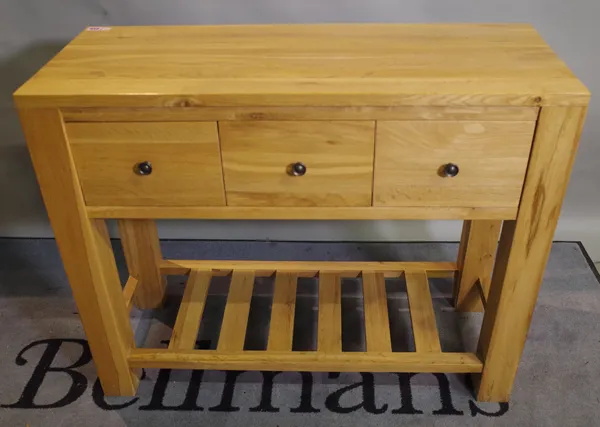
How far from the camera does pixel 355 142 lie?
1045 mm

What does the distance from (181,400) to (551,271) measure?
1137 mm

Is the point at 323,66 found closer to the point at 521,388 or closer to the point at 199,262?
the point at 199,262

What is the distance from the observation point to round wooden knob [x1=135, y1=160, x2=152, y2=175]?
108 centimetres

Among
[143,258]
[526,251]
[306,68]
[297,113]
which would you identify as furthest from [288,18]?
[526,251]

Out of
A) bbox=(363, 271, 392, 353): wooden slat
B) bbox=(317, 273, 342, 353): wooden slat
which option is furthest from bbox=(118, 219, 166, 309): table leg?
bbox=(363, 271, 392, 353): wooden slat

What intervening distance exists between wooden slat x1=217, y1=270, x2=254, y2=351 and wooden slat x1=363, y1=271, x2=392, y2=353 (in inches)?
12.1

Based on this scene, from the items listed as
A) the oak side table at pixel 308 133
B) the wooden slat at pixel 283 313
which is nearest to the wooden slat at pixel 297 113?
the oak side table at pixel 308 133

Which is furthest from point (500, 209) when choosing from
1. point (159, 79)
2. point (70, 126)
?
point (70, 126)

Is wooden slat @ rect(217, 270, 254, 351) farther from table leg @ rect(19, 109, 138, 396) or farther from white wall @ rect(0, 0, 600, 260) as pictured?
white wall @ rect(0, 0, 600, 260)

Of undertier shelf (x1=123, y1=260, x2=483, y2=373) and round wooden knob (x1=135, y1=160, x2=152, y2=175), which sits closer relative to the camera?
round wooden knob (x1=135, y1=160, x2=152, y2=175)

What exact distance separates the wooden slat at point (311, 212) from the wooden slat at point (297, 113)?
0.18m

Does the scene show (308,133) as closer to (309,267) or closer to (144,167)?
(144,167)

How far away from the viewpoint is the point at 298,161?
1.07 meters

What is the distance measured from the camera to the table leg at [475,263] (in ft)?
4.95
